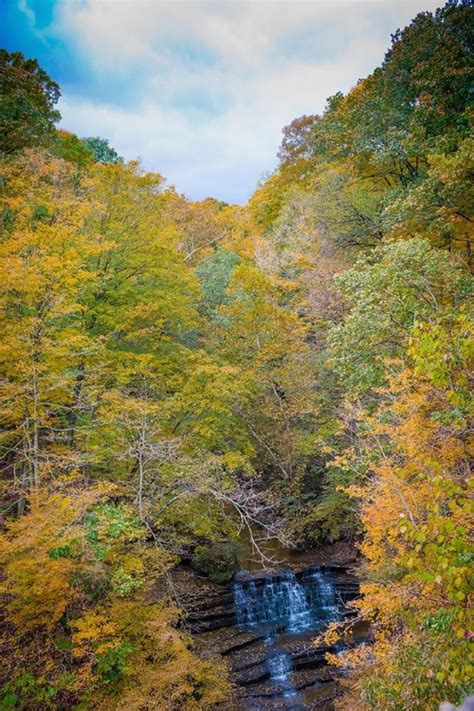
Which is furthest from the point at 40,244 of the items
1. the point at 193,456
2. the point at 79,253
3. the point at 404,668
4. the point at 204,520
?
the point at 404,668

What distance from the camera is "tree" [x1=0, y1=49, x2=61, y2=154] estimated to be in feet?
53.1

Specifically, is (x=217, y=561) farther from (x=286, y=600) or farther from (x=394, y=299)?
(x=394, y=299)

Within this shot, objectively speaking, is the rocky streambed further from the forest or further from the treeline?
the treeline

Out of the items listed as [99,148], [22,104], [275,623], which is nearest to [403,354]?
[275,623]

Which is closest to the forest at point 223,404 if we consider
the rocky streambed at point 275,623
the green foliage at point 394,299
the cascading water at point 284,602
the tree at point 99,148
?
the green foliage at point 394,299

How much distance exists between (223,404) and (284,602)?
297 inches

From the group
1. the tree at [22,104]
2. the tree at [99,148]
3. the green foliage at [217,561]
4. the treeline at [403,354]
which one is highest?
the tree at [99,148]

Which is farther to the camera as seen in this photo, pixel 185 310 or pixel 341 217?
pixel 341 217

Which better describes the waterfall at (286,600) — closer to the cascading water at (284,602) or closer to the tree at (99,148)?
the cascading water at (284,602)

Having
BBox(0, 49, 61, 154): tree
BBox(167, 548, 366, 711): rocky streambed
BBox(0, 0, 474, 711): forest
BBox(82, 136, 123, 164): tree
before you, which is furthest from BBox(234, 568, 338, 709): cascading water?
BBox(82, 136, 123, 164): tree

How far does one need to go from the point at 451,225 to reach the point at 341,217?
6.09 m

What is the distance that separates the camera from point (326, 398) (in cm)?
1789

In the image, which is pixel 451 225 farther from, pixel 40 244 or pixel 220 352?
pixel 40 244

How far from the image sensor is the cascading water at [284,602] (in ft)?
47.2
